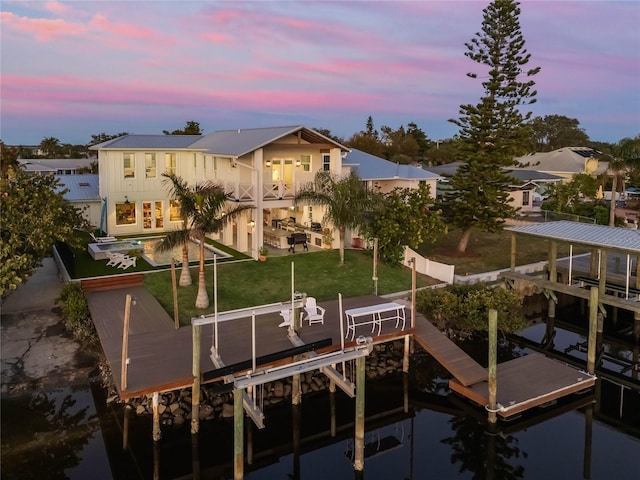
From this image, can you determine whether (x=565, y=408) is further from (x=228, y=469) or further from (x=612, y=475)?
(x=228, y=469)

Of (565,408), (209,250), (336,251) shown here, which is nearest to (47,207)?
(209,250)

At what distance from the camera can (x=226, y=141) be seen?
2623 cm

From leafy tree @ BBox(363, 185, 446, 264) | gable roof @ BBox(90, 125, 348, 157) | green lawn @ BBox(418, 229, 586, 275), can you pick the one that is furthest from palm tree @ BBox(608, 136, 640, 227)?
gable roof @ BBox(90, 125, 348, 157)

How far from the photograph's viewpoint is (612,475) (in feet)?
35.9

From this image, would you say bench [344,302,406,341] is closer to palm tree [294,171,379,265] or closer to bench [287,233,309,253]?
palm tree [294,171,379,265]

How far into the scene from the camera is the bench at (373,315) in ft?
46.3

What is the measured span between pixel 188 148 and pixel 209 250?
706cm

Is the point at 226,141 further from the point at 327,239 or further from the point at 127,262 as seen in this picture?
the point at 127,262

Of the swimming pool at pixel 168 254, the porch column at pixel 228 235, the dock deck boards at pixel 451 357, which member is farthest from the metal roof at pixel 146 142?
the dock deck boards at pixel 451 357

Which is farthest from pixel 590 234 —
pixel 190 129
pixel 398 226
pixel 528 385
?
pixel 190 129

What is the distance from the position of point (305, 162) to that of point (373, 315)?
477 inches

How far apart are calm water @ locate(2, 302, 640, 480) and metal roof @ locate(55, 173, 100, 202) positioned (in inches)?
710

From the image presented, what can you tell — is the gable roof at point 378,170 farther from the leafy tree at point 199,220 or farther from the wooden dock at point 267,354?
the wooden dock at point 267,354

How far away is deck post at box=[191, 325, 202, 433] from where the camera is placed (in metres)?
11.2
